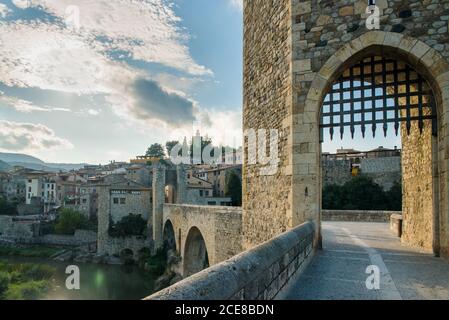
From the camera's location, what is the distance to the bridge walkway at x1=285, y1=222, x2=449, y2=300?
3.80 meters

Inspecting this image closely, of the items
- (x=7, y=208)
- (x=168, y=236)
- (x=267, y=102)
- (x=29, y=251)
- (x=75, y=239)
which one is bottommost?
(x=29, y=251)

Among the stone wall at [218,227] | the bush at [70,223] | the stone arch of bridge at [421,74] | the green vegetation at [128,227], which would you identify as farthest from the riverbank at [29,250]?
the stone arch of bridge at [421,74]

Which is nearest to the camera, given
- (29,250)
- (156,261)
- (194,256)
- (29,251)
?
(194,256)

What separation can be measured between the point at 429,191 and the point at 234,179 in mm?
37650

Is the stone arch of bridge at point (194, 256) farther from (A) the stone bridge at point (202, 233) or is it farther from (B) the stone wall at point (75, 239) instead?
(B) the stone wall at point (75, 239)

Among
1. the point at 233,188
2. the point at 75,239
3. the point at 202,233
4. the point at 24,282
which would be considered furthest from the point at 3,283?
the point at 233,188

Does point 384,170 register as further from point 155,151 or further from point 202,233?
point 155,151

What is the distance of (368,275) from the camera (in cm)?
460

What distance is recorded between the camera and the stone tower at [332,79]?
5.84m

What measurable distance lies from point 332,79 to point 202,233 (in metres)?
14.8

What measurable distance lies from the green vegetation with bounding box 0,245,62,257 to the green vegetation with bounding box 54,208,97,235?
8.80 ft

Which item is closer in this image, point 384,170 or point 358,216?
point 358,216

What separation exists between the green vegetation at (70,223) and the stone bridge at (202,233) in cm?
1532

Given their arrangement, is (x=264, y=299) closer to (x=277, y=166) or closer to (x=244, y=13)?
(x=277, y=166)
